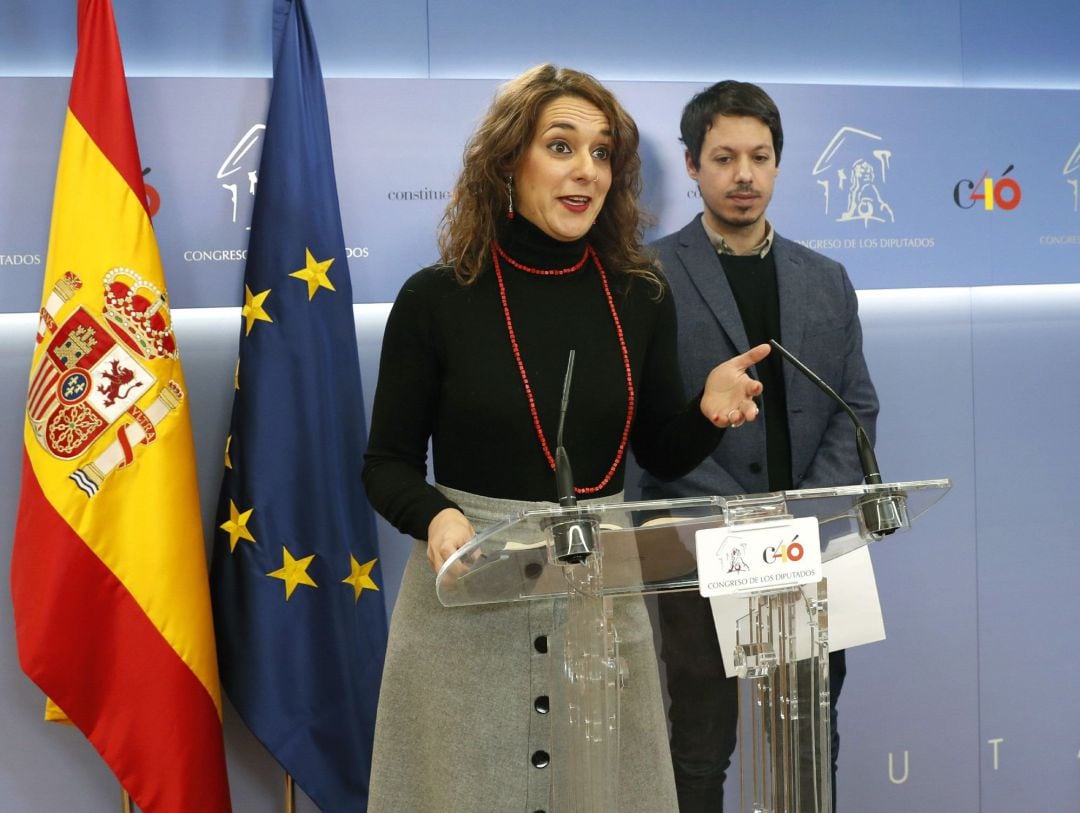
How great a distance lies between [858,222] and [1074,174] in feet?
2.24

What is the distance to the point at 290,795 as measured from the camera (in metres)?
2.69

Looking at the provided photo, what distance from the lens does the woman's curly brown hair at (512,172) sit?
197 centimetres

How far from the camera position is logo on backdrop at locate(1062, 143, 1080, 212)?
10.2ft

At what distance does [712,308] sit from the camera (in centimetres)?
249

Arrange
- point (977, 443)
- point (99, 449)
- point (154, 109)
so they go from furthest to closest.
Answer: point (977, 443)
point (154, 109)
point (99, 449)

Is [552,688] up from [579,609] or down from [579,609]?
down

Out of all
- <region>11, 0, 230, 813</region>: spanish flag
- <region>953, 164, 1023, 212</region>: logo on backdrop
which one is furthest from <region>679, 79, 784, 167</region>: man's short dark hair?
<region>11, 0, 230, 813</region>: spanish flag

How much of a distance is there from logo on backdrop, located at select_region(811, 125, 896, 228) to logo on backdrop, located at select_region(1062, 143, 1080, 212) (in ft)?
1.84

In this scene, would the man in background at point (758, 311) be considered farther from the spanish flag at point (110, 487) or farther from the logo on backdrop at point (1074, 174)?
the spanish flag at point (110, 487)

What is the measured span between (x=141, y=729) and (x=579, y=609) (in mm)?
1546

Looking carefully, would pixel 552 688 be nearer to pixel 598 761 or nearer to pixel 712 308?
pixel 598 761

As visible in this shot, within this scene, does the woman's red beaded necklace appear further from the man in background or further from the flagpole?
the flagpole

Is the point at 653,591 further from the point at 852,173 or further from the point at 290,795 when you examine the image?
the point at 852,173

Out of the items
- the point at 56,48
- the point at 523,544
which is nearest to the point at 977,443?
the point at 523,544
